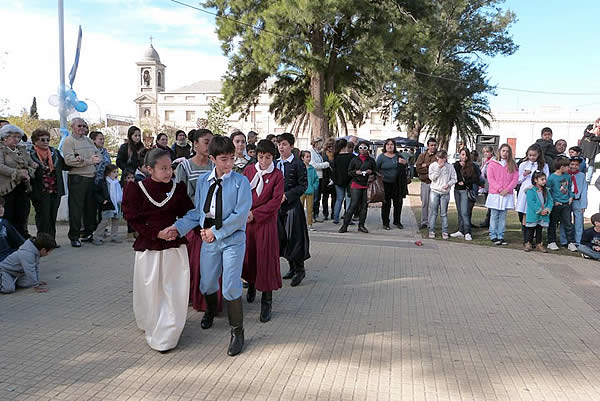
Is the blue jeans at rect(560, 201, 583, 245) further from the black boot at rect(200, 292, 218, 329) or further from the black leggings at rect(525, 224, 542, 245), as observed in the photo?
the black boot at rect(200, 292, 218, 329)

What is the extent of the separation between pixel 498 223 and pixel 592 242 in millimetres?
1707

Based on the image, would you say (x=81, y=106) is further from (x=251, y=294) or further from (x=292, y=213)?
(x=251, y=294)

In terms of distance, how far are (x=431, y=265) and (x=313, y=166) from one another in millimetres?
4076

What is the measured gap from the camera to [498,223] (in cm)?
970

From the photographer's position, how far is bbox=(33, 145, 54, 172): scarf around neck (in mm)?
7414

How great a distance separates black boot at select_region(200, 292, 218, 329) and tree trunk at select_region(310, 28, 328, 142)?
1764 cm

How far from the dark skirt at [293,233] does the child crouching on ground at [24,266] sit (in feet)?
9.03

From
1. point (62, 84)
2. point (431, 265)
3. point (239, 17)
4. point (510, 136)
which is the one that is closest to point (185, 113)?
point (510, 136)

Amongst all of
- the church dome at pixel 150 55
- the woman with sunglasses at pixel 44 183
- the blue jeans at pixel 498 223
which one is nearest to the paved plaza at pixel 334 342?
the woman with sunglasses at pixel 44 183

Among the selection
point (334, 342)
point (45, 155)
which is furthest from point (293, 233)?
point (45, 155)

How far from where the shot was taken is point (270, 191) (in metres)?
5.02

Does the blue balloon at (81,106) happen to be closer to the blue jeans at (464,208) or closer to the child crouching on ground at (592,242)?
the blue jeans at (464,208)

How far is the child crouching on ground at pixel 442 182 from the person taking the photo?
9.90 metres

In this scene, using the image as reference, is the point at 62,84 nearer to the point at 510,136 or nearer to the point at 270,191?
the point at 270,191
